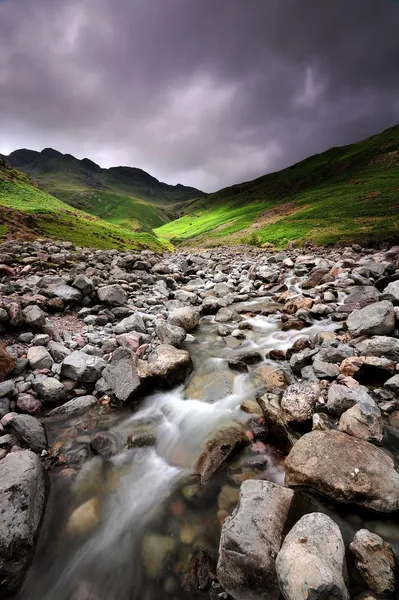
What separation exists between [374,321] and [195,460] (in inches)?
270

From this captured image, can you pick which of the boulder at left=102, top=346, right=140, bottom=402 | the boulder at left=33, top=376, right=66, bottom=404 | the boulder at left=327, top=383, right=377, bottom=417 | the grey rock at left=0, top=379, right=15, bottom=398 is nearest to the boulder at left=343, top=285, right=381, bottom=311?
the boulder at left=327, top=383, right=377, bottom=417

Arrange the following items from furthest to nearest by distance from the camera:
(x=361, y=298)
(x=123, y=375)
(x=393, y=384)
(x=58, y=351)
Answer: (x=361, y=298) < (x=58, y=351) < (x=123, y=375) < (x=393, y=384)

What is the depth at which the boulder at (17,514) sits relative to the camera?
3.74 m

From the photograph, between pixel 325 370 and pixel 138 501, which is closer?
pixel 138 501

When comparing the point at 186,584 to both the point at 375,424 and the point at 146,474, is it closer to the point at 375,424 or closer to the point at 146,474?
the point at 146,474

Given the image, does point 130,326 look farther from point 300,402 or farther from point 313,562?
point 313,562

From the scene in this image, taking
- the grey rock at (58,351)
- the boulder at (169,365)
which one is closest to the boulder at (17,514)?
the grey rock at (58,351)

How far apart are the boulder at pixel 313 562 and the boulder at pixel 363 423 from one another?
2.11 meters

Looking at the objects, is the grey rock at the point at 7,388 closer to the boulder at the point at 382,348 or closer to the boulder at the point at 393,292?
the boulder at the point at 382,348

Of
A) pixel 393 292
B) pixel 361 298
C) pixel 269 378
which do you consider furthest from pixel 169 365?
pixel 361 298

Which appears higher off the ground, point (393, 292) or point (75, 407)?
point (75, 407)

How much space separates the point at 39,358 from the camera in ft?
24.7

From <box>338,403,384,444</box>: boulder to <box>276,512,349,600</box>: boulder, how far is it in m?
2.11

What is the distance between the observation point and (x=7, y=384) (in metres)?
6.42
